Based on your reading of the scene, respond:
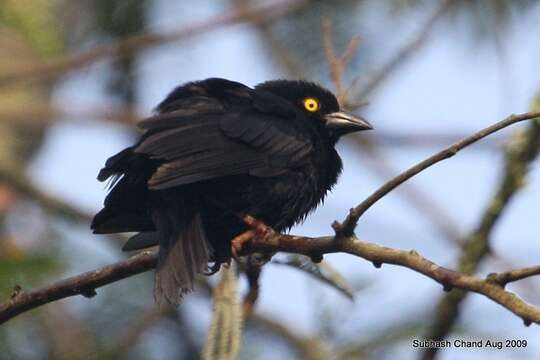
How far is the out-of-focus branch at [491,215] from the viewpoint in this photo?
4.79 metres

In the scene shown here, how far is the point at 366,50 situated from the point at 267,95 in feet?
8.05

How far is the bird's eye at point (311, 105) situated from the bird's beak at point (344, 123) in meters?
0.07

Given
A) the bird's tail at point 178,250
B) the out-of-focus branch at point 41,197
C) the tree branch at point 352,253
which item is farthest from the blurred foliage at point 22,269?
the out-of-focus branch at point 41,197

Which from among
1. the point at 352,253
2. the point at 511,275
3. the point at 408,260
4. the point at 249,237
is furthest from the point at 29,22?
the point at 511,275

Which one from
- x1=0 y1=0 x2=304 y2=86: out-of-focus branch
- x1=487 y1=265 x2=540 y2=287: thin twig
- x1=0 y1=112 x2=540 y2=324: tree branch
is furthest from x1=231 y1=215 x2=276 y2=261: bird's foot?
x1=0 y1=0 x2=304 y2=86: out-of-focus branch

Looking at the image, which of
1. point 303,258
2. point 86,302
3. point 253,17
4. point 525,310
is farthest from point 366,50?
point 525,310

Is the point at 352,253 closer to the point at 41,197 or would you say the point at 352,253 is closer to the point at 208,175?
the point at 208,175

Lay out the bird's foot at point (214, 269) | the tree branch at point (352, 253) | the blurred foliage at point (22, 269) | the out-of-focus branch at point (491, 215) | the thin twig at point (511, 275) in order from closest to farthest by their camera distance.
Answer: the thin twig at point (511, 275), the tree branch at point (352, 253), the bird's foot at point (214, 269), the blurred foliage at point (22, 269), the out-of-focus branch at point (491, 215)

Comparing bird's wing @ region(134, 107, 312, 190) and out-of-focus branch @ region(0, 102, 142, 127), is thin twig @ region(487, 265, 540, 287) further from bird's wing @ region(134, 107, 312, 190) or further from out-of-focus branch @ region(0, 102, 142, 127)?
out-of-focus branch @ region(0, 102, 142, 127)

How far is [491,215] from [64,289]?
1859mm

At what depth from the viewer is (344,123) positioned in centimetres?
523

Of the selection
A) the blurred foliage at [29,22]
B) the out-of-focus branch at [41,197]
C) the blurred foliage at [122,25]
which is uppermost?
the blurred foliage at [122,25]

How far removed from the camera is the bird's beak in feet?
17.2

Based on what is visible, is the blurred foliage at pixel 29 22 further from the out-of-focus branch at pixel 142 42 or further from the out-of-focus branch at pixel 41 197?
the out-of-focus branch at pixel 41 197
